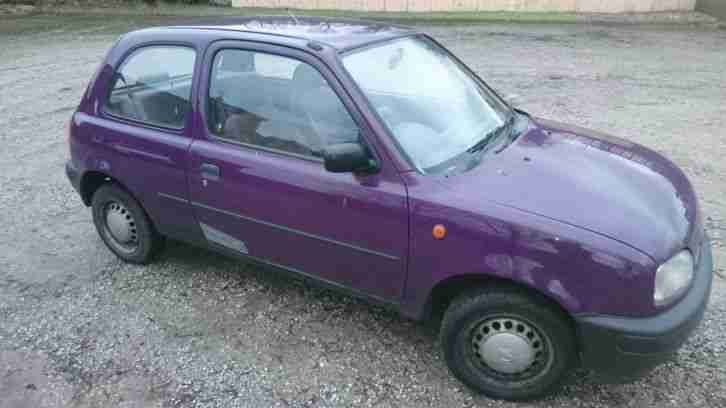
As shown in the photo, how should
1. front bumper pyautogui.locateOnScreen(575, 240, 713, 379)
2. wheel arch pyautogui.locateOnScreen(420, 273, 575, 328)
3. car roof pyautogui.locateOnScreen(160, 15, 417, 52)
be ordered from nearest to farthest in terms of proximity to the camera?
front bumper pyautogui.locateOnScreen(575, 240, 713, 379) < wheel arch pyautogui.locateOnScreen(420, 273, 575, 328) < car roof pyautogui.locateOnScreen(160, 15, 417, 52)

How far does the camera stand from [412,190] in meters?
2.77

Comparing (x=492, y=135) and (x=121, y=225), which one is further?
(x=121, y=225)

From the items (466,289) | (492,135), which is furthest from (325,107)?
(466,289)

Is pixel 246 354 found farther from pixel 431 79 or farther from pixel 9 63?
pixel 9 63

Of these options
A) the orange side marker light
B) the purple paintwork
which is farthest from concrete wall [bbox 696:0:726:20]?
the orange side marker light

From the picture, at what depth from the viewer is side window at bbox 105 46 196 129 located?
3.53 m

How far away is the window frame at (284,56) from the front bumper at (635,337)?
1275 millimetres

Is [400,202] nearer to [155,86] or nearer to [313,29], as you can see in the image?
[313,29]

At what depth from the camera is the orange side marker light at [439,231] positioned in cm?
271

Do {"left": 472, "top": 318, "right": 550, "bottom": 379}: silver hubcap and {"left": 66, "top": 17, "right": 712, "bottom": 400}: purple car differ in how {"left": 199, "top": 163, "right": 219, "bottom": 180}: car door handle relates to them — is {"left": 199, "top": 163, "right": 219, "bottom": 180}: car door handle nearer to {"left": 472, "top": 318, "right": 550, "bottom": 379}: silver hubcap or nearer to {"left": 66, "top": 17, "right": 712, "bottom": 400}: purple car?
{"left": 66, "top": 17, "right": 712, "bottom": 400}: purple car

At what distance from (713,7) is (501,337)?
1501 cm

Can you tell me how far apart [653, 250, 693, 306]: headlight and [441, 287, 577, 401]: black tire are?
0.42 metres

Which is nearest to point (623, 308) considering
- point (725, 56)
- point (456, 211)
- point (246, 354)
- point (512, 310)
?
point (512, 310)

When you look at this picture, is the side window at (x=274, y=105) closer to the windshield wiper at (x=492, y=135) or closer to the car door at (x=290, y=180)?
the car door at (x=290, y=180)
